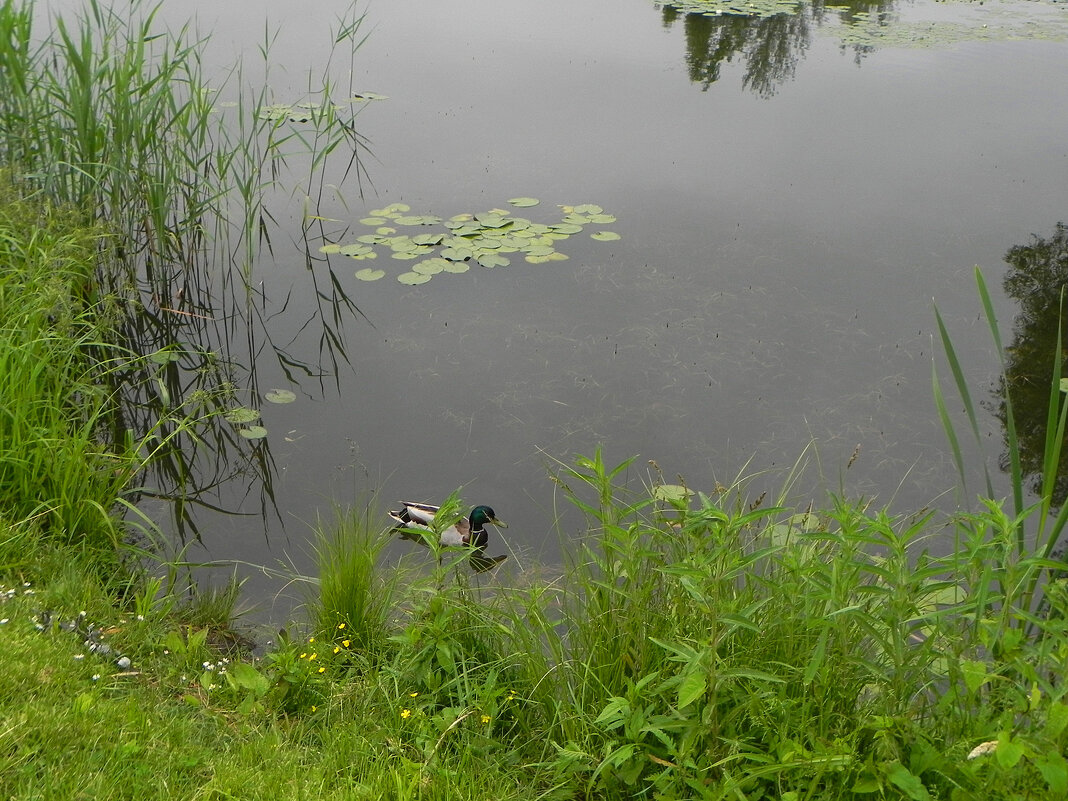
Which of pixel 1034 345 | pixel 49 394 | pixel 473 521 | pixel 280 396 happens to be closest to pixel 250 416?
pixel 280 396

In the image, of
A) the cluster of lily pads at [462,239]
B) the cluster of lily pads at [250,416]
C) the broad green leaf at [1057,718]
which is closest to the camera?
the broad green leaf at [1057,718]

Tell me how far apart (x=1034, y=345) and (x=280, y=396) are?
353 centimetres

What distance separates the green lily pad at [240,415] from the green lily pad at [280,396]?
0.41ft

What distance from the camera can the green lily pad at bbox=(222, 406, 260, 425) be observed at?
4.01 m

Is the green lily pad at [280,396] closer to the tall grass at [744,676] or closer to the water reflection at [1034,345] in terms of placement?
the tall grass at [744,676]

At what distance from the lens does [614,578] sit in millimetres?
2328

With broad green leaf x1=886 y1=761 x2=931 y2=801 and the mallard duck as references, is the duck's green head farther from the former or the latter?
broad green leaf x1=886 y1=761 x2=931 y2=801

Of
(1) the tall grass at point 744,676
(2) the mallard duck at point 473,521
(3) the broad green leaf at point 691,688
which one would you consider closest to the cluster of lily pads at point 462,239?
(2) the mallard duck at point 473,521

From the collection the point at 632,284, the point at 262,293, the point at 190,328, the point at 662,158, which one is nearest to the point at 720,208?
the point at 662,158

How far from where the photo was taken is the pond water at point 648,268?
3.82 meters

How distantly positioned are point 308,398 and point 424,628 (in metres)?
1.97

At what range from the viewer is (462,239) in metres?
5.28

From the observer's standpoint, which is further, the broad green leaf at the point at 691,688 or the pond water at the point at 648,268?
the pond water at the point at 648,268

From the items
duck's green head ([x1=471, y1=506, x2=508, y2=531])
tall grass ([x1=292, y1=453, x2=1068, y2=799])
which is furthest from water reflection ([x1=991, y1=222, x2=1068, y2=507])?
duck's green head ([x1=471, y1=506, x2=508, y2=531])
